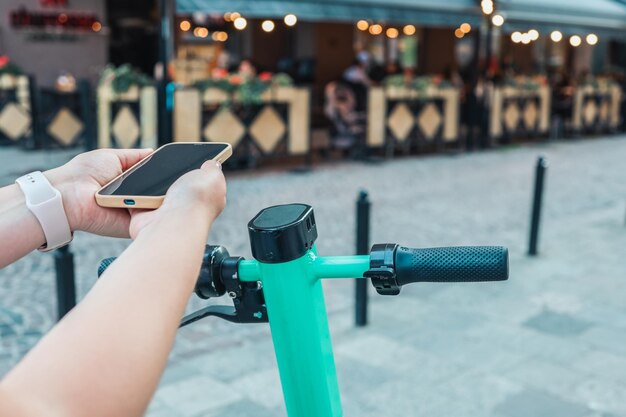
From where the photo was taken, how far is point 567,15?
1598 centimetres

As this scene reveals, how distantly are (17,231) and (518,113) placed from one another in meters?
15.4

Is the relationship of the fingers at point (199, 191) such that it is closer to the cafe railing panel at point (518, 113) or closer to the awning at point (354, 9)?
the awning at point (354, 9)

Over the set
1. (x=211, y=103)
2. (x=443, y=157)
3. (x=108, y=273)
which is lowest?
(x=443, y=157)

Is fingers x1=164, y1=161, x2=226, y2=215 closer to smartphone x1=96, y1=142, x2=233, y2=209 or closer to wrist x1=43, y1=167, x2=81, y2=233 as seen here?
smartphone x1=96, y1=142, x2=233, y2=209

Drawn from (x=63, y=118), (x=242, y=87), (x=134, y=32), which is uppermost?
(x=134, y=32)

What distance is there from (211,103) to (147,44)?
8.44 meters

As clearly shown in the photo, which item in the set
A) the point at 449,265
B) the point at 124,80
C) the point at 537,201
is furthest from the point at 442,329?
the point at 124,80

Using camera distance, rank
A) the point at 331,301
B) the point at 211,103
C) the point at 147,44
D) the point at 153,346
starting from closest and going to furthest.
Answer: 1. the point at 153,346
2. the point at 331,301
3. the point at 211,103
4. the point at 147,44

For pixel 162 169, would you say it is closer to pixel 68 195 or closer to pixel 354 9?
pixel 68 195

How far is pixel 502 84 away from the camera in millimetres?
15680

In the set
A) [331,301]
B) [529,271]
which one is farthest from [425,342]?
[529,271]

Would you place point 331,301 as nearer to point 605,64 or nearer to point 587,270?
point 587,270

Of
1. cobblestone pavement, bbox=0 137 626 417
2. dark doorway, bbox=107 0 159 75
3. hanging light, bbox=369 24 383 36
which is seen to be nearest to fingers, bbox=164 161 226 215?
cobblestone pavement, bbox=0 137 626 417

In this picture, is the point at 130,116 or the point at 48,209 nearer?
the point at 48,209
